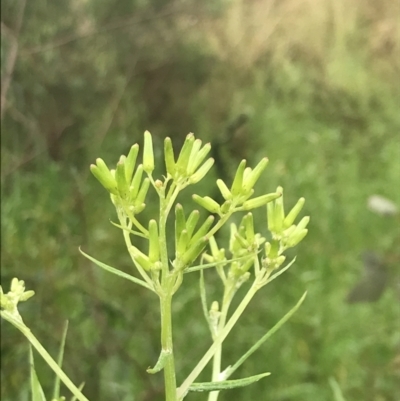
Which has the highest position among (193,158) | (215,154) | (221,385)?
(215,154)

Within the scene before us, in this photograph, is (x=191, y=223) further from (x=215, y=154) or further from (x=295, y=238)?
(x=215, y=154)

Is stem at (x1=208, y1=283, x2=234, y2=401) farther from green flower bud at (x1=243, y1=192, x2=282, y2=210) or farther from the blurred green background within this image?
the blurred green background

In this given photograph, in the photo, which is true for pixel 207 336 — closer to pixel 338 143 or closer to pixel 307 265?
pixel 307 265

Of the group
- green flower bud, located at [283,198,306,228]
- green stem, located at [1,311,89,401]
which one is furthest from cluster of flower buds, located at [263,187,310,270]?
green stem, located at [1,311,89,401]

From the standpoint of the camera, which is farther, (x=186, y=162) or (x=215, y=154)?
(x=215, y=154)

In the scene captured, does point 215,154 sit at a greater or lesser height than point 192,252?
greater

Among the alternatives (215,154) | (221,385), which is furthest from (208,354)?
(215,154)

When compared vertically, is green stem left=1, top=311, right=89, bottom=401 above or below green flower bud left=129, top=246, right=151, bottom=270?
below
